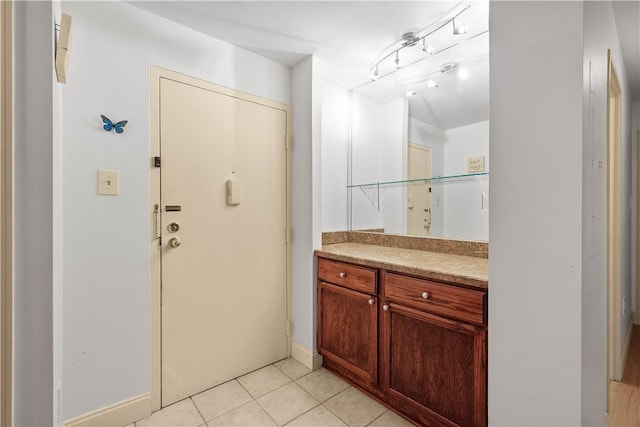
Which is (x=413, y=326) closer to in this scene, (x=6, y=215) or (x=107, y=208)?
(x=6, y=215)

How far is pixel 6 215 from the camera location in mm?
615

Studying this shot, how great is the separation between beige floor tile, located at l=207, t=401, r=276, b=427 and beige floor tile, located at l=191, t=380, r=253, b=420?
0.14 ft

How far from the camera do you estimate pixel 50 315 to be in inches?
26.1

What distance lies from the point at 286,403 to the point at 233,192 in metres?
1.32

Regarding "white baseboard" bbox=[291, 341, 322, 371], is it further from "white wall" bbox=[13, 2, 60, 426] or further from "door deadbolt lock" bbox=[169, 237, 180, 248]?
"white wall" bbox=[13, 2, 60, 426]

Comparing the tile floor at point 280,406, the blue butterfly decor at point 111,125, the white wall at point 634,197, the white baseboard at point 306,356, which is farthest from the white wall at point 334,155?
the white wall at point 634,197

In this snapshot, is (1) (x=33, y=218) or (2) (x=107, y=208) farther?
(2) (x=107, y=208)

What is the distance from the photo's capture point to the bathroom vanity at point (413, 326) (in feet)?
4.31

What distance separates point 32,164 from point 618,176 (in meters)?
2.82

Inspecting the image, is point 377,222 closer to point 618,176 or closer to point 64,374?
point 618,176

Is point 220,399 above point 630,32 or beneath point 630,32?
beneath

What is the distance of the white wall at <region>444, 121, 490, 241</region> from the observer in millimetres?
1901

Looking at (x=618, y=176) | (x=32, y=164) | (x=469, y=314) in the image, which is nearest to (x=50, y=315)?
(x=32, y=164)

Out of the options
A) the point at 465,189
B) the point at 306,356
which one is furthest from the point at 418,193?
the point at 306,356
